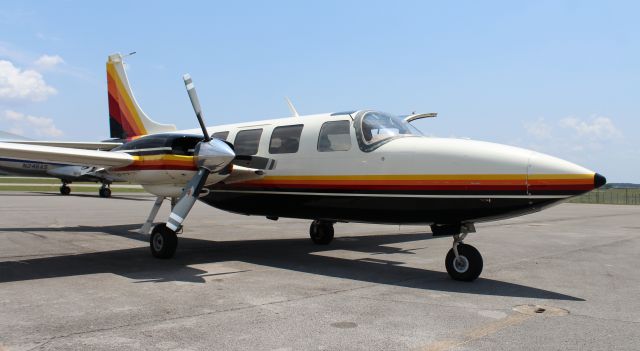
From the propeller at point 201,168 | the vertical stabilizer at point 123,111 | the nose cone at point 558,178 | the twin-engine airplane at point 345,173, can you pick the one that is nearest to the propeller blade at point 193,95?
the twin-engine airplane at point 345,173

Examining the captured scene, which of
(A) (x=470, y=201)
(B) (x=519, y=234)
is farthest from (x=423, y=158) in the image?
(B) (x=519, y=234)

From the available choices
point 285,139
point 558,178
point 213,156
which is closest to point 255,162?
point 285,139

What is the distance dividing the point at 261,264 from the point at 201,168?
224cm

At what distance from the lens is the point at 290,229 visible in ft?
56.6

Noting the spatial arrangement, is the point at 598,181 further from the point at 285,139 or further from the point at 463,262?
the point at 285,139

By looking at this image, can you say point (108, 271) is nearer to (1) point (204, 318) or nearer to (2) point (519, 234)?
(1) point (204, 318)

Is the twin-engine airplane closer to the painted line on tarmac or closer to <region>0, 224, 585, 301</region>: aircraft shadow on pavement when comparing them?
<region>0, 224, 585, 301</region>: aircraft shadow on pavement

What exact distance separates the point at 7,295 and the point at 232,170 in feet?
15.2

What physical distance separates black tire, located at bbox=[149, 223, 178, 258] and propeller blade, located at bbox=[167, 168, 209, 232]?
576mm

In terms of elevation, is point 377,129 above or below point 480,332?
above

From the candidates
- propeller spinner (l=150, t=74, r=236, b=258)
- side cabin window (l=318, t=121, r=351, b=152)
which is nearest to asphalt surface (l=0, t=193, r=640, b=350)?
propeller spinner (l=150, t=74, r=236, b=258)

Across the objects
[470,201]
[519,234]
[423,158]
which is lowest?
[519,234]

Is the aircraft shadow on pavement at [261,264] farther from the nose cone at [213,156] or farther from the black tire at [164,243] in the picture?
the nose cone at [213,156]

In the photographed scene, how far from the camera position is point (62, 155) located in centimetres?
912
